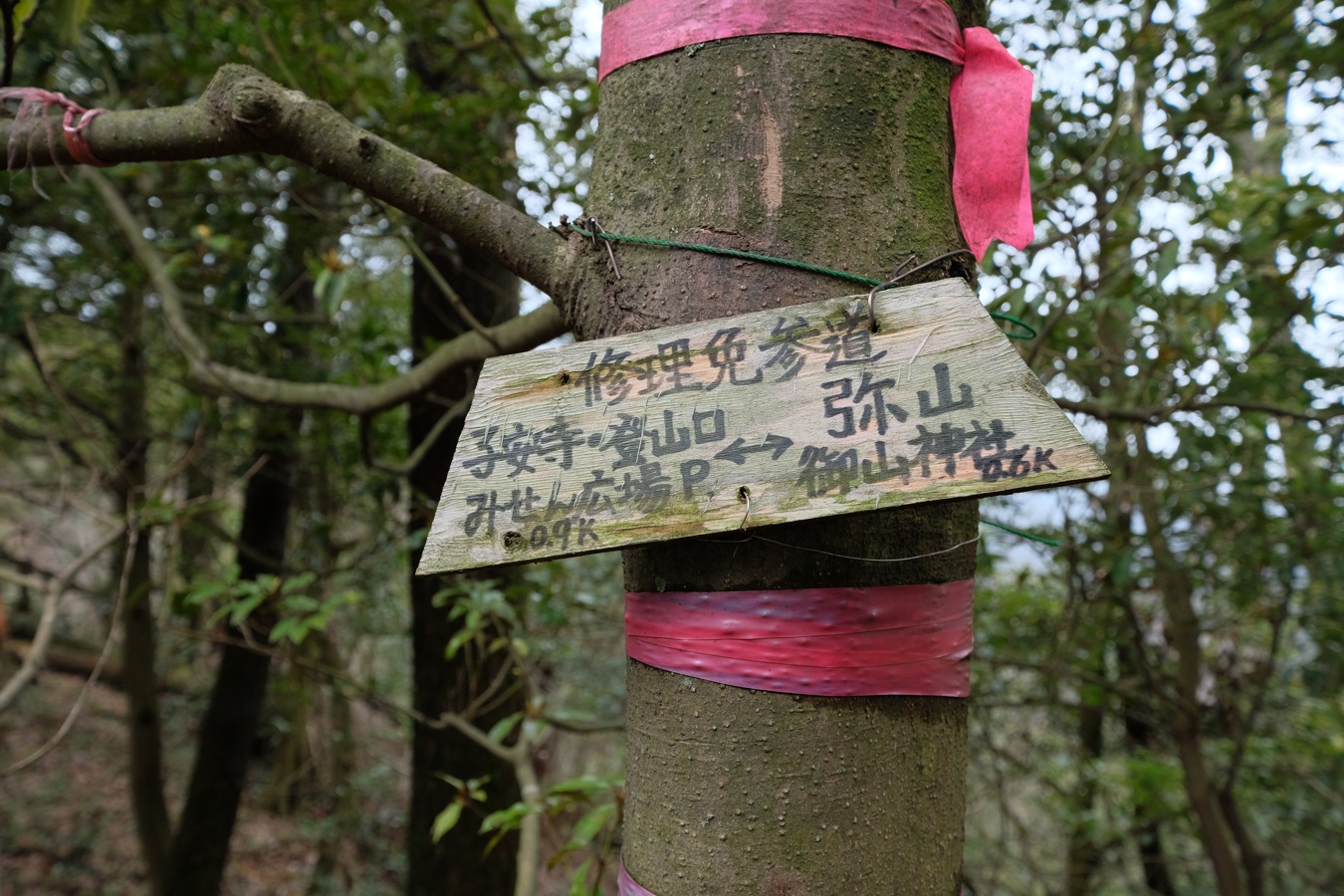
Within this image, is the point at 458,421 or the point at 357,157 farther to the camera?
the point at 458,421

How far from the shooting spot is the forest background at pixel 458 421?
76.9 inches

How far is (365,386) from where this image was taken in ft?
6.22

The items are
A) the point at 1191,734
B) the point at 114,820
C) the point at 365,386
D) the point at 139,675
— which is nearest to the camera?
the point at 365,386

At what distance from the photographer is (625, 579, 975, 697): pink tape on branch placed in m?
0.72

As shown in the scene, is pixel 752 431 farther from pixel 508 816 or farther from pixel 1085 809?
pixel 1085 809

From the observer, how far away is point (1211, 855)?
112 inches

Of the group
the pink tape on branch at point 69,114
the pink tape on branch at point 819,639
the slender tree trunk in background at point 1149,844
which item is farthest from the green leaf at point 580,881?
the slender tree trunk in background at point 1149,844

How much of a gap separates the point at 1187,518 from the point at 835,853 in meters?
2.80

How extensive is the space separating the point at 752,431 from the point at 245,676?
4.09 meters

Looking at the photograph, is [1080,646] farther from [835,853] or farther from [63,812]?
[63,812]

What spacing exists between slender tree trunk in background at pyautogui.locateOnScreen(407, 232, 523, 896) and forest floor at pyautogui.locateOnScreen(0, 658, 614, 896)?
215cm

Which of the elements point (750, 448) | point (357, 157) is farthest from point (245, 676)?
point (750, 448)

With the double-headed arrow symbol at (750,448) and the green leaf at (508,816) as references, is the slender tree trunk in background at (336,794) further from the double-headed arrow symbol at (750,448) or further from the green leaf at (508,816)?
the double-headed arrow symbol at (750,448)

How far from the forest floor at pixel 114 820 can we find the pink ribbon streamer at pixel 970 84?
15.7 ft
